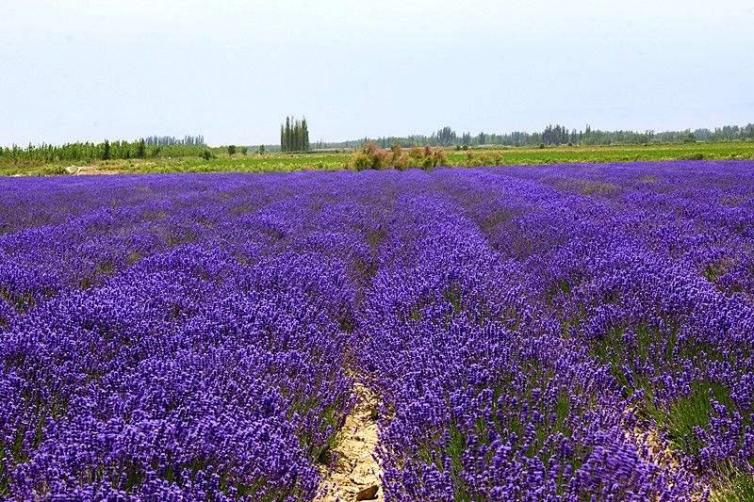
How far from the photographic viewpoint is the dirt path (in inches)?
101

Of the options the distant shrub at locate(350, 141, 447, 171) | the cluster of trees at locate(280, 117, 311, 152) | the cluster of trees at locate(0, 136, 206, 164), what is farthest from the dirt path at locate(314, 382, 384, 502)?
the cluster of trees at locate(280, 117, 311, 152)

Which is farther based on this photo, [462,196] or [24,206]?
[462,196]

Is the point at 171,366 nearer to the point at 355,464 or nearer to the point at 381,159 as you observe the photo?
the point at 355,464

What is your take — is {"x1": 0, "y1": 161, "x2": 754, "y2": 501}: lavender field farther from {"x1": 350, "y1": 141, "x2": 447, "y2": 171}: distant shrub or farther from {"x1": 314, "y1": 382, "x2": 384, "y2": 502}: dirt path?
{"x1": 350, "y1": 141, "x2": 447, "y2": 171}: distant shrub

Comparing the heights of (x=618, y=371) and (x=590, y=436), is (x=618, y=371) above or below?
below

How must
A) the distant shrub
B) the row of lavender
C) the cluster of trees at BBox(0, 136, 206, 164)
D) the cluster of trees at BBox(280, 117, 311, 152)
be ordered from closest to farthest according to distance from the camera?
the row of lavender
the distant shrub
the cluster of trees at BBox(0, 136, 206, 164)
the cluster of trees at BBox(280, 117, 311, 152)

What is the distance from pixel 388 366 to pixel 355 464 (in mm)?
457

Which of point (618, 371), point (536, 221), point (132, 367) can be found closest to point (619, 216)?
point (536, 221)

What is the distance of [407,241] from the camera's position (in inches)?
258

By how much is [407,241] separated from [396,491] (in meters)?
4.75

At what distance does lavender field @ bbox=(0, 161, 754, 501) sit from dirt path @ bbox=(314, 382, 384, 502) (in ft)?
0.34


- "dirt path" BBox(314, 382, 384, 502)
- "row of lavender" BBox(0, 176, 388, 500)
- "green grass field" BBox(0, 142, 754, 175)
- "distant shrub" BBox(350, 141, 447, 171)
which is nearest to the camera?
"row of lavender" BBox(0, 176, 388, 500)

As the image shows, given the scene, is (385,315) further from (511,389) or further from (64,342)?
(64,342)

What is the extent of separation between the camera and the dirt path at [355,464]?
258cm
